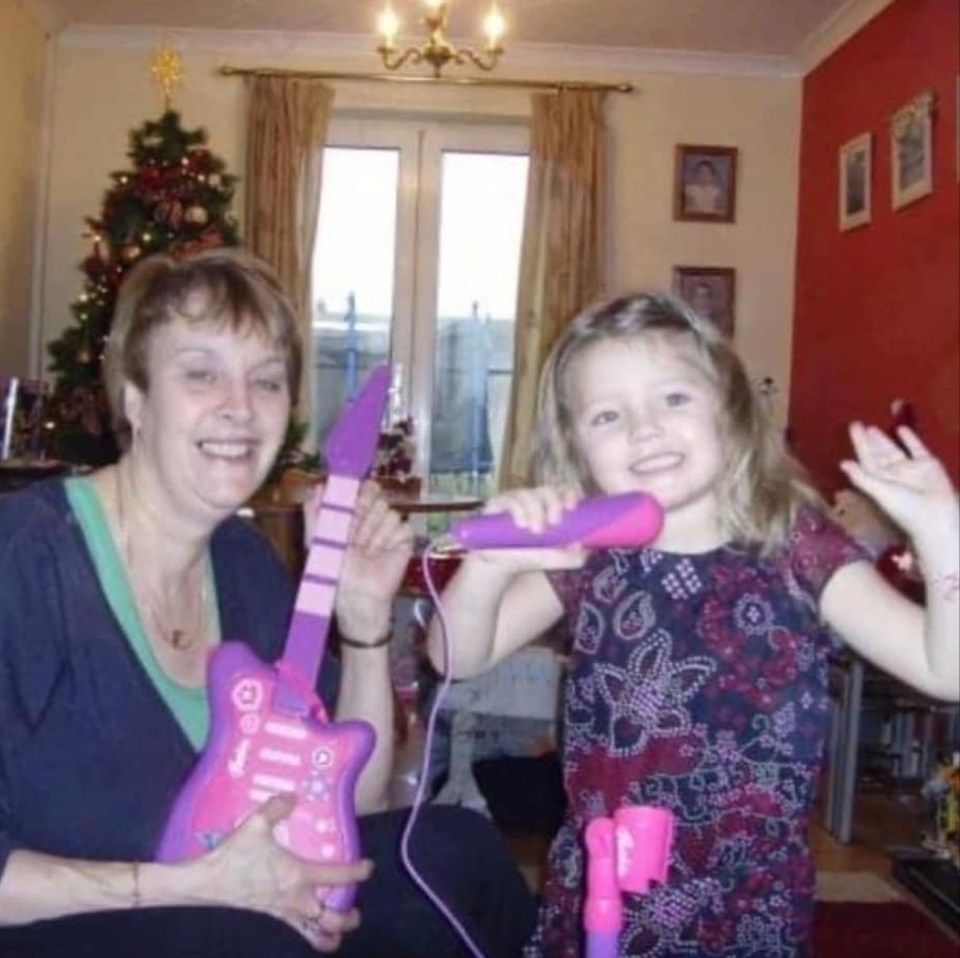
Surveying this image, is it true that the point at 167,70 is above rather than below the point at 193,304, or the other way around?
above

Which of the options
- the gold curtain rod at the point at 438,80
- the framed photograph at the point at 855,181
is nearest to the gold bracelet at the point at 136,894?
the framed photograph at the point at 855,181

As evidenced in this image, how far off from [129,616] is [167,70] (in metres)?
4.20

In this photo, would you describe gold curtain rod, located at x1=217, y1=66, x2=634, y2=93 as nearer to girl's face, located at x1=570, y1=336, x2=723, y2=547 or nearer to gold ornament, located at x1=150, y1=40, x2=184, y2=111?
gold ornament, located at x1=150, y1=40, x2=184, y2=111

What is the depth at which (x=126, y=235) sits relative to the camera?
4551 mm

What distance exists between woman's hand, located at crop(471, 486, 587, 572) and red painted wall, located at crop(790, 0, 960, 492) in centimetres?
283

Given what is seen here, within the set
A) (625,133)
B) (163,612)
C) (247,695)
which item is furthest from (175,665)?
(625,133)

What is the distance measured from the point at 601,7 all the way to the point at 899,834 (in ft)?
9.39

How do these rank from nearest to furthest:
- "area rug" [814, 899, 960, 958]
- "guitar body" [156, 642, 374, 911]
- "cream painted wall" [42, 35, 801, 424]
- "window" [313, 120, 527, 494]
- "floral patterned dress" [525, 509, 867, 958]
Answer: "floral patterned dress" [525, 509, 867, 958] → "guitar body" [156, 642, 374, 911] → "area rug" [814, 899, 960, 958] → "cream painted wall" [42, 35, 801, 424] → "window" [313, 120, 527, 494]

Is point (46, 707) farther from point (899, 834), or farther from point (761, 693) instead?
point (899, 834)

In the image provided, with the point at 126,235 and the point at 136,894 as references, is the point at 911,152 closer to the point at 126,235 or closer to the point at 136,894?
the point at 126,235

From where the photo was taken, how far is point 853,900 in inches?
115

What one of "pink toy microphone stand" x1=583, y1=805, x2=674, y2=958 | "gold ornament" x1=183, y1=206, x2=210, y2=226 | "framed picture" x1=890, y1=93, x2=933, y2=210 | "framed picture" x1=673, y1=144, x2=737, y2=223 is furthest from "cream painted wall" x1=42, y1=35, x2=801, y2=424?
"pink toy microphone stand" x1=583, y1=805, x2=674, y2=958

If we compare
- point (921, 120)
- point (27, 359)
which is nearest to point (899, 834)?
point (921, 120)

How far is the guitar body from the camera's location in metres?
1.18
